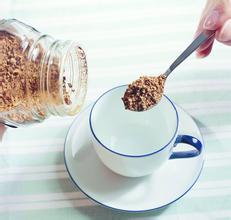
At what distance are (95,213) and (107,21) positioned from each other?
0.45 metres

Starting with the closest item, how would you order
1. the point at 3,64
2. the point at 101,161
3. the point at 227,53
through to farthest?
the point at 3,64, the point at 101,161, the point at 227,53

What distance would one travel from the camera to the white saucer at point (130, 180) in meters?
0.67

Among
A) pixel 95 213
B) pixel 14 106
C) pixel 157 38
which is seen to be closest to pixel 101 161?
pixel 95 213

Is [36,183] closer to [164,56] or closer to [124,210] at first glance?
[124,210]

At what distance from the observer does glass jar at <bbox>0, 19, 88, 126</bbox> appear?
60 cm

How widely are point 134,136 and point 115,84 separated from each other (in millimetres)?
113

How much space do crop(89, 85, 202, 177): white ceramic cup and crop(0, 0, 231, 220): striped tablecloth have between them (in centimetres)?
6

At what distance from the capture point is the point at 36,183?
0.73 metres

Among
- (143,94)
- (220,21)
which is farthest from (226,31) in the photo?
(143,94)

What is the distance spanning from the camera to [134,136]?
832 mm

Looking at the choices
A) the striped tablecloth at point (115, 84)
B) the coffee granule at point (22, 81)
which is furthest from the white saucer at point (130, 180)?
the coffee granule at point (22, 81)

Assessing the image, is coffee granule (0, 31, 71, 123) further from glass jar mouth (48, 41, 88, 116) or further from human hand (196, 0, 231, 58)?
human hand (196, 0, 231, 58)

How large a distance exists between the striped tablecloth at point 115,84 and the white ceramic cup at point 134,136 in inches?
2.5

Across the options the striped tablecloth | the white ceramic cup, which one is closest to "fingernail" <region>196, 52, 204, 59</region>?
the striped tablecloth
